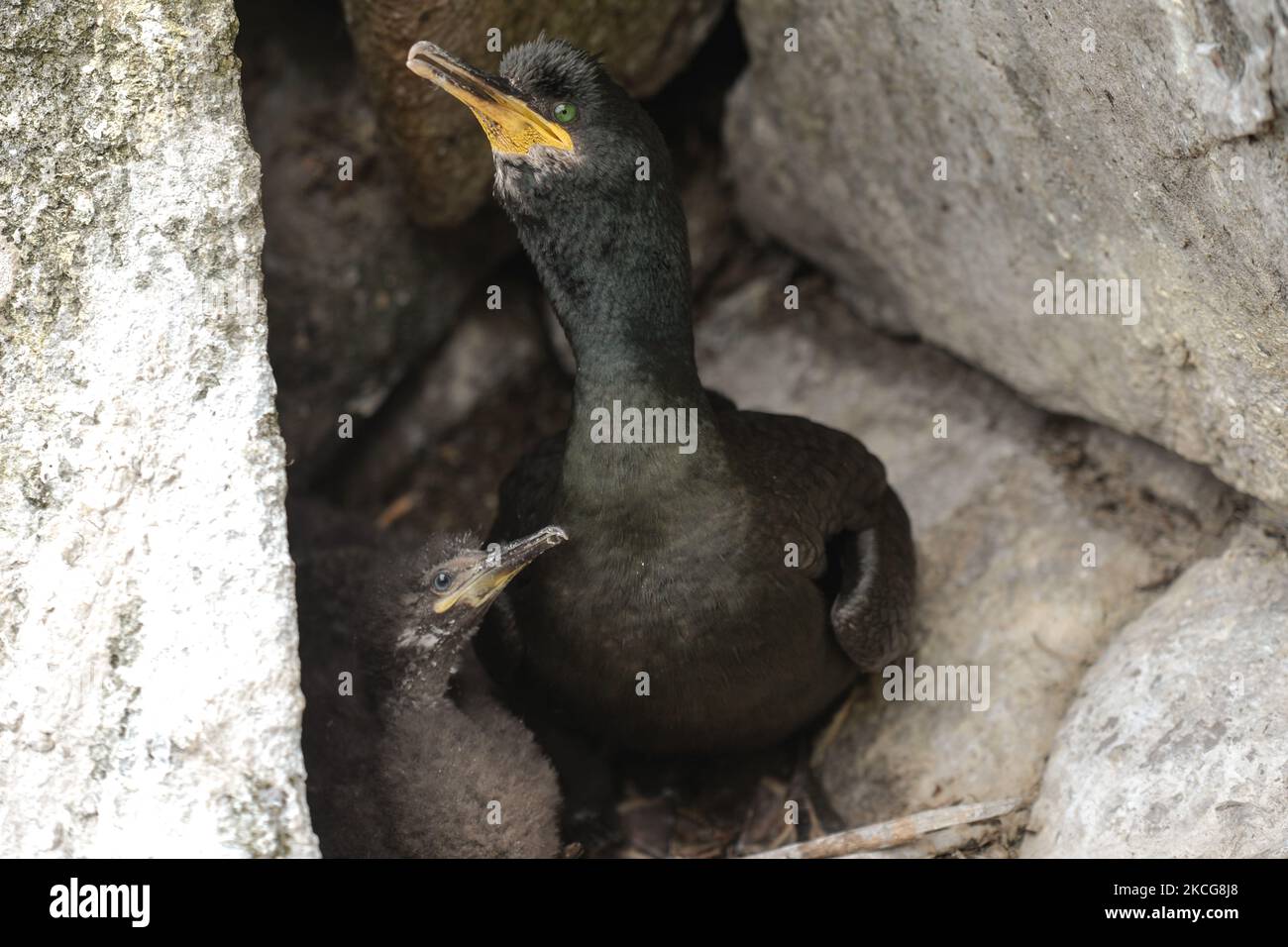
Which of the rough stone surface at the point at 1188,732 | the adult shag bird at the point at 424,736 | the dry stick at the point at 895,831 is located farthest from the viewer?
the dry stick at the point at 895,831

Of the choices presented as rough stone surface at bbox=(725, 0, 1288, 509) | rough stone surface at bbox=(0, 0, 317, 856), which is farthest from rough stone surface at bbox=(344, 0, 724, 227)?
rough stone surface at bbox=(0, 0, 317, 856)

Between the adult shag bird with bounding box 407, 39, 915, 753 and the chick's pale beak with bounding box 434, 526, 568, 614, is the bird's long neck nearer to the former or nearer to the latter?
the adult shag bird with bounding box 407, 39, 915, 753

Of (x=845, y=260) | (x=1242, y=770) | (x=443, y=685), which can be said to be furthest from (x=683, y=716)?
(x=845, y=260)

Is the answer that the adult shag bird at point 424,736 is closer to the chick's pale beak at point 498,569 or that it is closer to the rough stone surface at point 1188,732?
the chick's pale beak at point 498,569

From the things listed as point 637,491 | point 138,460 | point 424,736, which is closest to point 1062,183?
point 637,491

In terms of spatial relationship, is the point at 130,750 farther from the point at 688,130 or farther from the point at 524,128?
the point at 688,130

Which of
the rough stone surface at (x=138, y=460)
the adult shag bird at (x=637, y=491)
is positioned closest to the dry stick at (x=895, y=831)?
the adult shag bird at (x=637, y=491)
